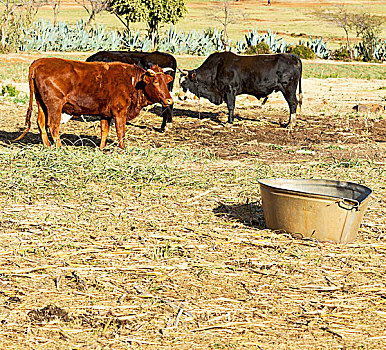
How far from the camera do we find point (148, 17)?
3453 centimetres

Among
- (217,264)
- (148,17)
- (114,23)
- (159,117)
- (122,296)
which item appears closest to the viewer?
(122,296)

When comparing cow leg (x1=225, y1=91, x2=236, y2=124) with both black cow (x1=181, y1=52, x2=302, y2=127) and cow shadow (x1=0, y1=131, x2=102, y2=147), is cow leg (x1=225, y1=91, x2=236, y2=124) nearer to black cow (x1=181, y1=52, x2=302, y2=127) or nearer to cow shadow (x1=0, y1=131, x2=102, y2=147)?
black cow (x1=181, y1=52, x2=302, y2=127)

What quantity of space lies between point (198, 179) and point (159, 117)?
6248mm

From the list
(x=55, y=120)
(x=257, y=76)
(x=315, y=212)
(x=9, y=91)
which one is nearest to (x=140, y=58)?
(x=257, y=76)

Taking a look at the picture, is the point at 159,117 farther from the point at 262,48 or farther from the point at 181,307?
the point at 262,48

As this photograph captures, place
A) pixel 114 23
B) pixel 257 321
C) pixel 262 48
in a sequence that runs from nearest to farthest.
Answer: pixel 257 321, pixel 262 48, pixel 114 23

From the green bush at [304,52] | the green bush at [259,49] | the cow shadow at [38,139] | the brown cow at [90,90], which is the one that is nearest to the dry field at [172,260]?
the brown cow at [90,90]

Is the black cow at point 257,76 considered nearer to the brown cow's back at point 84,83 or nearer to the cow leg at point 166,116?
the cow leg at point 166,116

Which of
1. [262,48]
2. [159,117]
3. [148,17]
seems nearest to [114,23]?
[148,17]

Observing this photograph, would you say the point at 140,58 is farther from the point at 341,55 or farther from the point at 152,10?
the point at 341,55

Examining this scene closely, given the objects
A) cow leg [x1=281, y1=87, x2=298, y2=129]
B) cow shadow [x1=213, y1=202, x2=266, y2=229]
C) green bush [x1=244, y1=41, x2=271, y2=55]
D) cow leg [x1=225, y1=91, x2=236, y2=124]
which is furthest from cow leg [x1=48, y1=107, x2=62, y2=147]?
green bush [x1=244, y1=41, x2=271, y2=55]

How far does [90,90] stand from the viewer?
810 cm

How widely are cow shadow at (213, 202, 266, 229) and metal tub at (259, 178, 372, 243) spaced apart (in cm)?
32

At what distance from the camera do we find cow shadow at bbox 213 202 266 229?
17.8 ft
